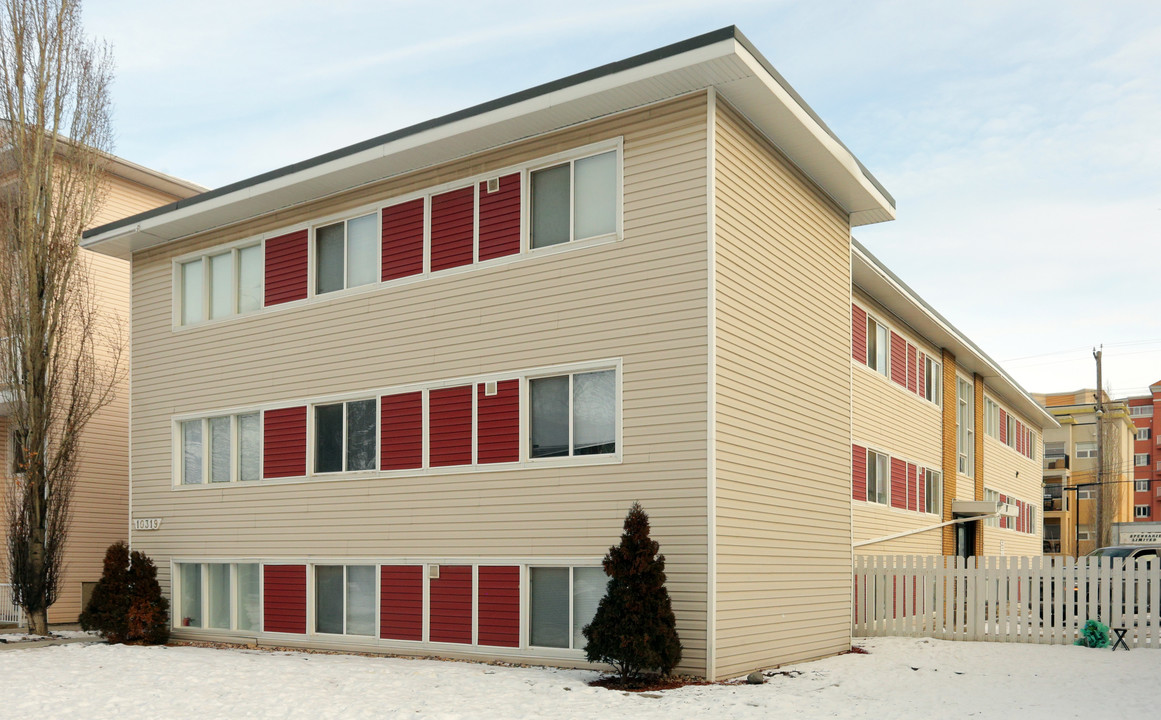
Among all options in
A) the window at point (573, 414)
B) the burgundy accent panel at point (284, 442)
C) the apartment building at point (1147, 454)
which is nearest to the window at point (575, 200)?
the window at point (573, 414)

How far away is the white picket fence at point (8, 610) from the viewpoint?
75.0 feet

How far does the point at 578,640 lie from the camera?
13.8 metres

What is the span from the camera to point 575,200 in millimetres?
14617

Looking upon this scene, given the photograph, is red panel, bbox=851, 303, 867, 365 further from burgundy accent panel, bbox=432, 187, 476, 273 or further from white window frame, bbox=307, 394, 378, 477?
white window frame, bbox=307, 394, 378, 477

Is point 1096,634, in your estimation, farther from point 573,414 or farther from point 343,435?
point 343,435

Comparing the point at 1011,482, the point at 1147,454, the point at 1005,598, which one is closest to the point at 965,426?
the point at 1011,482

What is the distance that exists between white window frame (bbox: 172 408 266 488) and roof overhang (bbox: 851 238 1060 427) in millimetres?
11106

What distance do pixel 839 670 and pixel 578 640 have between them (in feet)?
11.6

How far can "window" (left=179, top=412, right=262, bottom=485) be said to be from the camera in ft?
60.7

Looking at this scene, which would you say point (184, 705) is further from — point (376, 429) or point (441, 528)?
point (376, 429)

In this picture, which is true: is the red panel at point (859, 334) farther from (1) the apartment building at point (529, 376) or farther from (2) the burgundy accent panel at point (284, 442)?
(2) the burgundy accent panel at point (284, 442)

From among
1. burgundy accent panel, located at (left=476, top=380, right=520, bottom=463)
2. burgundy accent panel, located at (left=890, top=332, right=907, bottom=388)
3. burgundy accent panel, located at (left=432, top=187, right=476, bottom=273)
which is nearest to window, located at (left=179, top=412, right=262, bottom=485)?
burgundy accent panel, located at (left=432, top=187, right=476, bottom=273)

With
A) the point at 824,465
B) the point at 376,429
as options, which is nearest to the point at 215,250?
the point at 376,429

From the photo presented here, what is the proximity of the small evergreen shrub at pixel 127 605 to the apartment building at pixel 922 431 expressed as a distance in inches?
491
